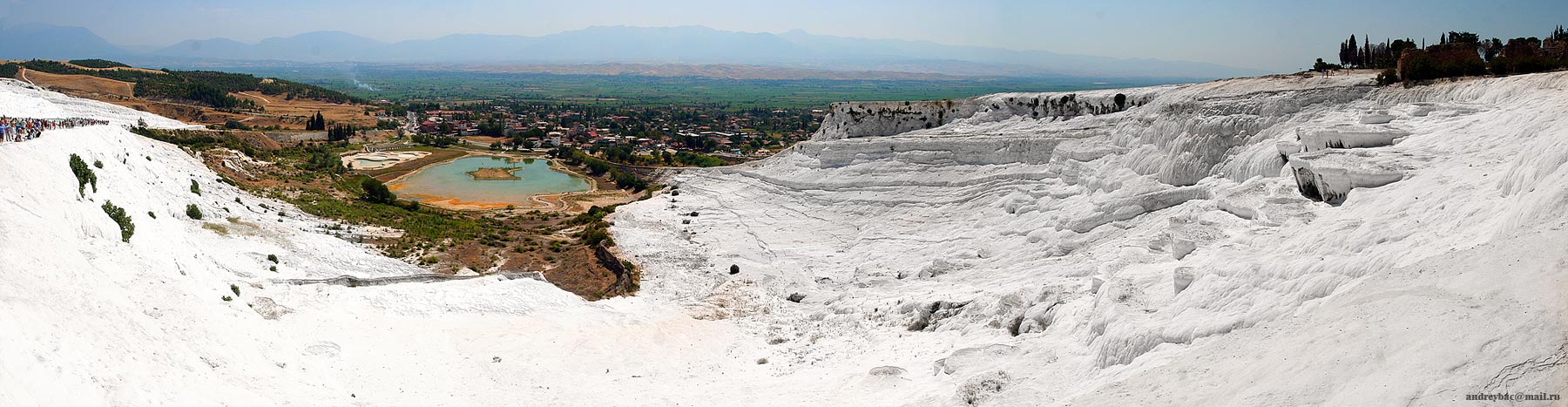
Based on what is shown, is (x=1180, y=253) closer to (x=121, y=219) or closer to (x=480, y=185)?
(x=121, y=219)

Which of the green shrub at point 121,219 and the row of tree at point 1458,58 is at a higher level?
the row of tree at point 1458,58

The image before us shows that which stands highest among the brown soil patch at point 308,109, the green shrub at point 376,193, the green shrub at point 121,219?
the brown soil patch at point 308,109

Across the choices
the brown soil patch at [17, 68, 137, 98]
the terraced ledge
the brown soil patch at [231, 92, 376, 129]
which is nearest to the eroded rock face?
the terraced ledge

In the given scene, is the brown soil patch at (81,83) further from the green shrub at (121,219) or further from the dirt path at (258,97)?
the green shrub at (121,219)

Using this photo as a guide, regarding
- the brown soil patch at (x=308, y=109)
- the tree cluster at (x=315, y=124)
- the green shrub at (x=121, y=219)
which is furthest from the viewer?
the brown soil patch at (x=308, y=109)

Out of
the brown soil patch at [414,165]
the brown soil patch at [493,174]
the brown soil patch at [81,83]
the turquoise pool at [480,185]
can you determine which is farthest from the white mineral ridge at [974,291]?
the brown soil patch at [81,83]

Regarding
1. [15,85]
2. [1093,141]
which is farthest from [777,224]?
[15,85]
